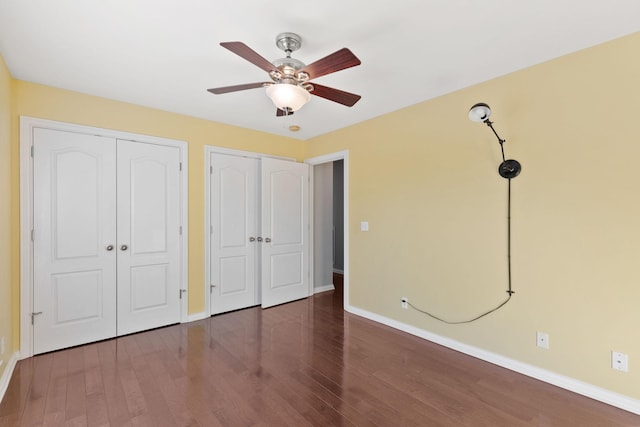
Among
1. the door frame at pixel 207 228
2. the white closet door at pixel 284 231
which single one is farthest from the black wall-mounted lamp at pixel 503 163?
the door frame at pixel 207 228

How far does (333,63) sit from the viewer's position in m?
1.70

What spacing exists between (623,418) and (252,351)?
275 centimetres

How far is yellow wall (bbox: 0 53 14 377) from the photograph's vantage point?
221 centimetres

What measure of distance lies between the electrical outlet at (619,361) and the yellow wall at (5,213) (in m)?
4.41

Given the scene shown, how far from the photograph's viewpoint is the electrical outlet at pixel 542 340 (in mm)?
2278

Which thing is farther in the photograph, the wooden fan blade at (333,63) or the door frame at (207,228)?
the door frame at (207,228)

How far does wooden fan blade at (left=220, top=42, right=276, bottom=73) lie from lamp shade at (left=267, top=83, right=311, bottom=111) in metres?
0.11

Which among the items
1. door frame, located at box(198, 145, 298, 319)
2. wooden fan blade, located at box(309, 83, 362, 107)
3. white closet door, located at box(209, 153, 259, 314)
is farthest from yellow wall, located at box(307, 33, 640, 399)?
door frame, located at box(198, 145, 298, 319)

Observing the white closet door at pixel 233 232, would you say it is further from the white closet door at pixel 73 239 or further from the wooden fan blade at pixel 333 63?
the wooden fan blade at pixel 333 63

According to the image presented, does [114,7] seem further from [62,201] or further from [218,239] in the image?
[218,239]

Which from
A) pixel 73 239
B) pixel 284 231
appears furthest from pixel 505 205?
pixel 73 239

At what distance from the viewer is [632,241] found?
194 centimetres

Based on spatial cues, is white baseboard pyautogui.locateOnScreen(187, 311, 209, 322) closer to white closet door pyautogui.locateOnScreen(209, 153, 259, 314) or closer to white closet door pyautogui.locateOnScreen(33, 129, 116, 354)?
white closet door pyautogui.locateOnScreen(209, 153, 259, 314)

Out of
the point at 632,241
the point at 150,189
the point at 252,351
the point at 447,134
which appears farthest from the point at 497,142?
the point at 150,189
